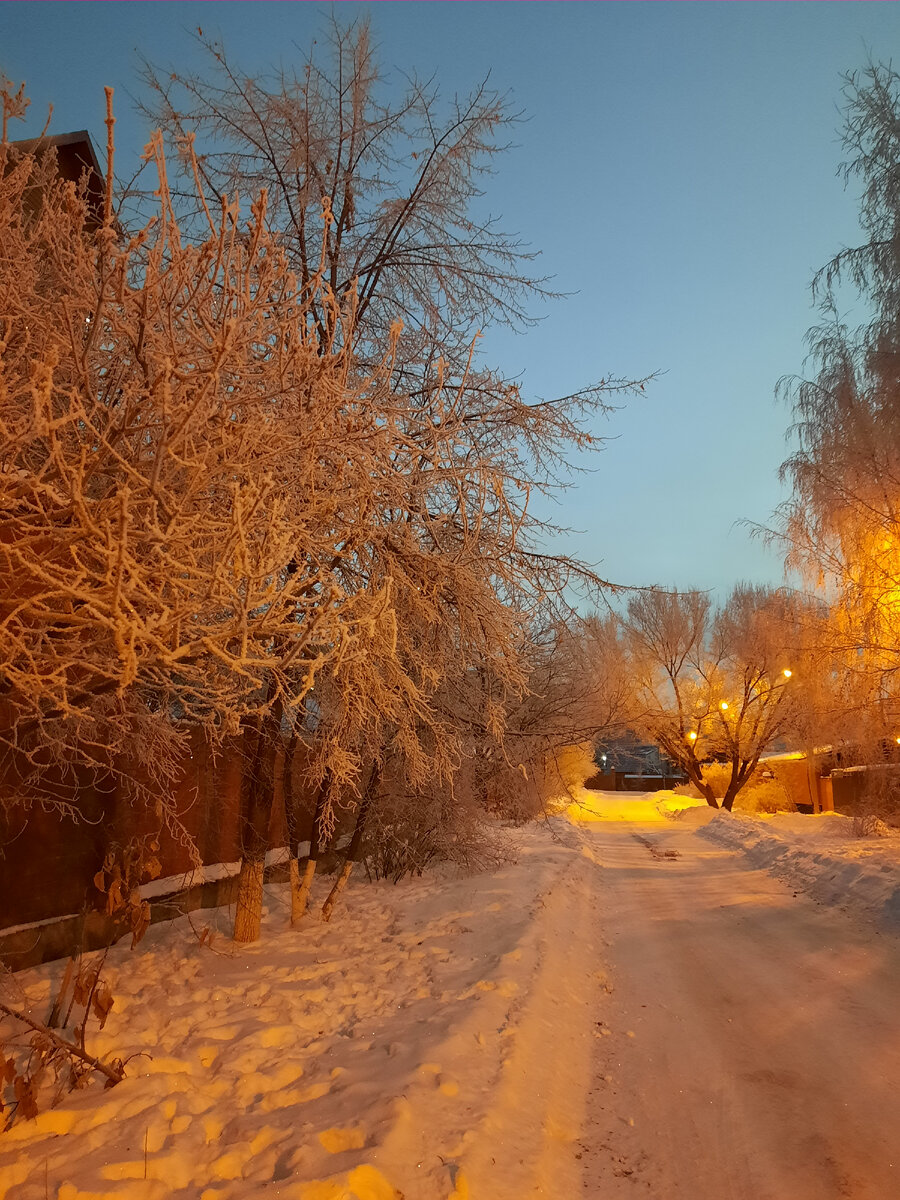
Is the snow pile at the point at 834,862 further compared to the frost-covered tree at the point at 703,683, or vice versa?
the frost-covered tree at the point at 703,683

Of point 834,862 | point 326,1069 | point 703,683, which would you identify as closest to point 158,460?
point 326,1069

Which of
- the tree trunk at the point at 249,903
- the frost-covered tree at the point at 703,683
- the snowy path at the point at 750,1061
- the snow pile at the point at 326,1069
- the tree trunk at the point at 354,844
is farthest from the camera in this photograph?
the frost-covered tree at the point at 703,683

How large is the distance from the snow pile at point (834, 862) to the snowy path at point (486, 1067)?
0.58 m

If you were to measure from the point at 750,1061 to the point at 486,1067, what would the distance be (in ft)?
5.46

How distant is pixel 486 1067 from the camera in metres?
4.23

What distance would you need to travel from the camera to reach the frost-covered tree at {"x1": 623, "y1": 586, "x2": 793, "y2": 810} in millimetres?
26031

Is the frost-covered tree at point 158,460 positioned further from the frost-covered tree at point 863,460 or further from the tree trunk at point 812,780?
the tree trunk at point 812,780

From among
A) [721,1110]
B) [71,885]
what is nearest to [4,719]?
[71,885]

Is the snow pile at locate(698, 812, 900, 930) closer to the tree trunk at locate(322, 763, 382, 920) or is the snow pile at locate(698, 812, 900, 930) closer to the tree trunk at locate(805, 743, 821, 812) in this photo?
the tree trunk at locate(322, 763, 382, 920)

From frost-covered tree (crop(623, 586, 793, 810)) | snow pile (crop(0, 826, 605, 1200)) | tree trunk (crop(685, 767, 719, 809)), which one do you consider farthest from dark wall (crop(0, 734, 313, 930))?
tree trunk (crop(685, 767, 719, 809))

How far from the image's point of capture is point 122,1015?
4723mm

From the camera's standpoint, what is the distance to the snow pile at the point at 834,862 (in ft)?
26.3

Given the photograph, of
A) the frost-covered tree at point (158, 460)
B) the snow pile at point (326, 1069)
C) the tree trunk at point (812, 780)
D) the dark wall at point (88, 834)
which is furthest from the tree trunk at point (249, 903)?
the tree trunk at point (812, 780)

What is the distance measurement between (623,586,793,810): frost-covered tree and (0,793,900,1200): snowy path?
63.7 ft
